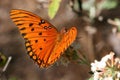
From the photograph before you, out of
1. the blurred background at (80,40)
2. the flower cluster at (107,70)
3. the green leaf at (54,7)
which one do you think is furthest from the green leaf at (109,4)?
the flower cluster at (107,70)

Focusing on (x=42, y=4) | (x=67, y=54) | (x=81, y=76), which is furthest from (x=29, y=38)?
(x=81, y=76)

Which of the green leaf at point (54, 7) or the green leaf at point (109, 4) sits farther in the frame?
the green leaf at point (109, 4)

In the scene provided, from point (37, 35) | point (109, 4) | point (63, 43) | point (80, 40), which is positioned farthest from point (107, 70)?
point (80, 40)

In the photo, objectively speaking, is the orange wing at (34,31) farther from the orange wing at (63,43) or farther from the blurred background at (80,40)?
the blurred background at (80,40)

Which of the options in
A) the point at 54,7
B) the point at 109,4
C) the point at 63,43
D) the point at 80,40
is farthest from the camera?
the point at 80,40

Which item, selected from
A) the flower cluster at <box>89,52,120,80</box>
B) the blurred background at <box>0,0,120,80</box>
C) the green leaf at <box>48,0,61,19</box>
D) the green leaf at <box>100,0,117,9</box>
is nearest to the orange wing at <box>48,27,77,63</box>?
the flower cluster at <box>89,52,120,80</box>

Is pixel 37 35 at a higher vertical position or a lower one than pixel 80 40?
higher

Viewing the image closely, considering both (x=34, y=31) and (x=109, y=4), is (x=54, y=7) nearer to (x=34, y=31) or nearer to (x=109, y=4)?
(x=34, y=31)

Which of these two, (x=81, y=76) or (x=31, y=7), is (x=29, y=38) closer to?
(x=81, y=76)
